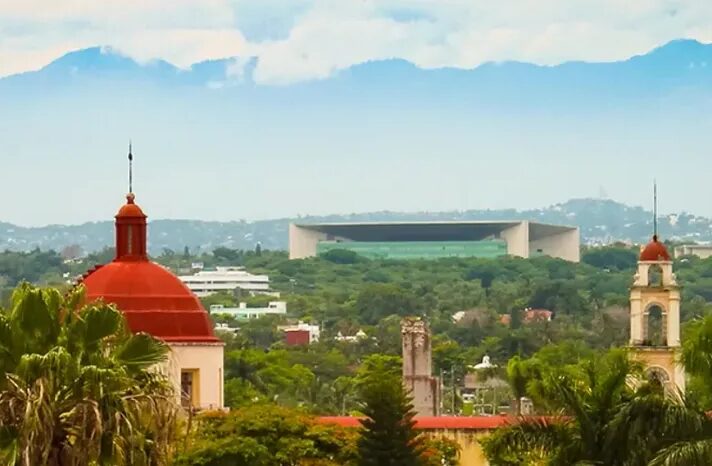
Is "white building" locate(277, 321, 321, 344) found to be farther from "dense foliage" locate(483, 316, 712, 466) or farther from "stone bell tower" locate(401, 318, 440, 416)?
"dense foliage" locate(483, 316, 712, 466)

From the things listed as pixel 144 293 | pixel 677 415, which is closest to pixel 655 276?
pixel 144 293

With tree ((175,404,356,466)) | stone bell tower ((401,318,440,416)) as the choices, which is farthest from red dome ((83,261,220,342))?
stone bell tower ((401,318,440,416))

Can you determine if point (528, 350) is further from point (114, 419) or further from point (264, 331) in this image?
point (114, 419)

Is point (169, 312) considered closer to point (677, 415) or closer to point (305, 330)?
point (677, 415)

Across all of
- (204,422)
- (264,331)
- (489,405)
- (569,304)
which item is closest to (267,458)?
(204,422)

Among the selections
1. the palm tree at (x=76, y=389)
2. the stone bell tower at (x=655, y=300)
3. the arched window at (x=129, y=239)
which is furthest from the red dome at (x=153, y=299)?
the palm tree at (x=76, y=389)
